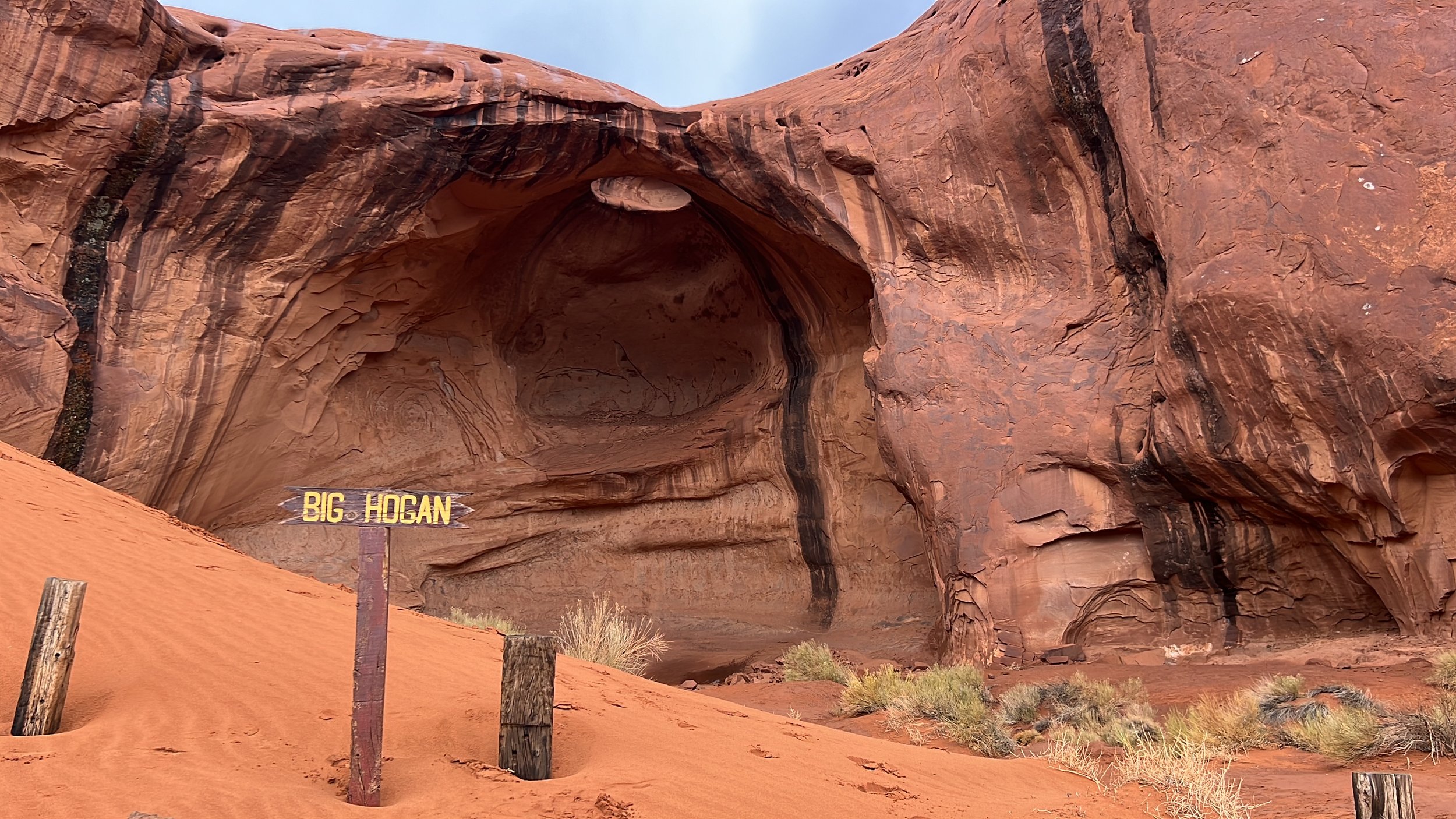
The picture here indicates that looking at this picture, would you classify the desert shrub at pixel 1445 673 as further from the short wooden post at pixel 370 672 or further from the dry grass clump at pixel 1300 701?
the short wooden post at pixel 370 672

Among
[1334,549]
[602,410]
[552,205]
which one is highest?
[552,205]

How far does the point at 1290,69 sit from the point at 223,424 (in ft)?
45.1

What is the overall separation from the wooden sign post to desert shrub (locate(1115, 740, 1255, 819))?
3665mm

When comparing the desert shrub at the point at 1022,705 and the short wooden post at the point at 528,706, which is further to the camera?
the desert shrub at the point at 1022,705

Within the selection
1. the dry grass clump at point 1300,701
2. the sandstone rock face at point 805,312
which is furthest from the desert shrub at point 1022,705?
the sandstone rock face at point 805,312

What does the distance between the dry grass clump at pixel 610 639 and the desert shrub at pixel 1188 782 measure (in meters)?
4.24

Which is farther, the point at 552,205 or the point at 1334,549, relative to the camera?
the point at 552,205

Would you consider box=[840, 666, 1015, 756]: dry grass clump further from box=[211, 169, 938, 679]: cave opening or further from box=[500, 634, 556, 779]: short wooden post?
box=[211, 169, 938, 679]: cave opening

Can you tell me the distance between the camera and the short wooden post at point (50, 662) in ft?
13.6

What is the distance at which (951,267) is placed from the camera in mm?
12172

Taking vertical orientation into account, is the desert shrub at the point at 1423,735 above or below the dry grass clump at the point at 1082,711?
above

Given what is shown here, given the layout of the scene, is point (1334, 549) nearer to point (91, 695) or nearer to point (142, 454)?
point (91, 695)

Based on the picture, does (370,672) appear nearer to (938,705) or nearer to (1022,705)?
(938,705)

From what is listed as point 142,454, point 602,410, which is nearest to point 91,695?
point 142,454
